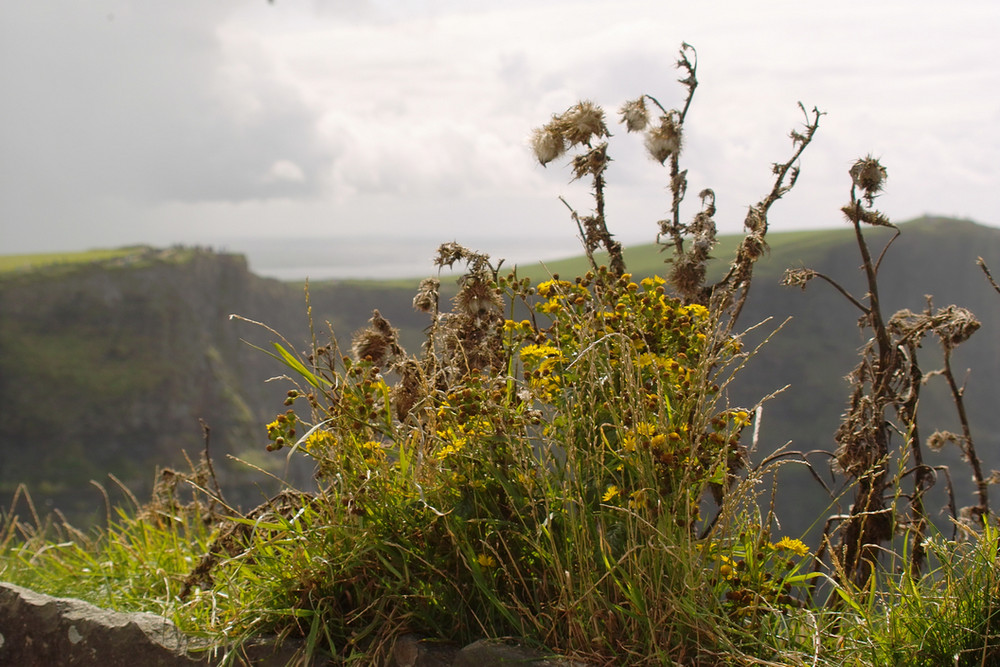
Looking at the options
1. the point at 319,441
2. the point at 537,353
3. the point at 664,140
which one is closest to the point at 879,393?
the point at 664,140

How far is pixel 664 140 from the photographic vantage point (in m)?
3.55

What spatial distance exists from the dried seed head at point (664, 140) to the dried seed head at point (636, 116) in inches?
2.4

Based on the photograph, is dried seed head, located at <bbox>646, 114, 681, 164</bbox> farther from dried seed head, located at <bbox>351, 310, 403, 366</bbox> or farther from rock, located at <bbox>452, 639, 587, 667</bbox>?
rock, located at <bbox>452, 639, 587, 667</bbox>

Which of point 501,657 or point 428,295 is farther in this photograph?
point 428,295

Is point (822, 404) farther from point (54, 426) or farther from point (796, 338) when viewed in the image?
point (54, 426)

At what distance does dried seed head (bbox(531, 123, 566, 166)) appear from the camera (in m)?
3.46

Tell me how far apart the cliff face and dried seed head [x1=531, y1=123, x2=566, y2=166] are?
62.2 metres

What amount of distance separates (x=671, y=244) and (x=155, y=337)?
76.5m

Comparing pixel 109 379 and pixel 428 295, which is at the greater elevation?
pixel 428 295

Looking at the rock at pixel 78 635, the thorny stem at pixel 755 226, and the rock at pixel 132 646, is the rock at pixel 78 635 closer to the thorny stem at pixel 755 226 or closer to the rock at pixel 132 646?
the rock at pixel 132 646

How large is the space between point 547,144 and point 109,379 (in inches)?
2933

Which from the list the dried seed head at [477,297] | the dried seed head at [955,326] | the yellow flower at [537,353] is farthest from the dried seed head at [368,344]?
the dried seed head at [955,326]

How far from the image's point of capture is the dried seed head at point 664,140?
3547 millimetres

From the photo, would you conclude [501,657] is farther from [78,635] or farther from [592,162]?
[592,162]
